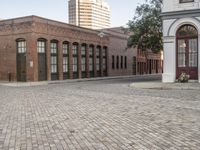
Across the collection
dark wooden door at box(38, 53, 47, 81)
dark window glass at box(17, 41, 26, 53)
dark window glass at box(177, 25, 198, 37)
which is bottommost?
dark wooden door at box(38, 53, 47, 81)

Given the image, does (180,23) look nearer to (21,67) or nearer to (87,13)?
(21,67)

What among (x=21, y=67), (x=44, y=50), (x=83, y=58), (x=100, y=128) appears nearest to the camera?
(x=100, y=128)

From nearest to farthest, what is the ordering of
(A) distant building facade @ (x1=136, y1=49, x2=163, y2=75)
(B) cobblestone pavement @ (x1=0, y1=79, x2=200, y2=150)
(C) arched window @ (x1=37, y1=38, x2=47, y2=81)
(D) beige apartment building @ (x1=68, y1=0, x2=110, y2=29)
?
1. (B) cobblestone pavement @ (x1=0, y1=79, x2=200, y2=150)
2. (C) arched window @ (x1=37, y1=38, x2=47, y2=81)
3. (A) distant building facade @ (x1=136, y1=49, x2=163, y2=75)
4. (D) beige apartment building @ (x1=68, y1=0, x2=110, y2=29)

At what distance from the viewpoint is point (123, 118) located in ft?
30.2

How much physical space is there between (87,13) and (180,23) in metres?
83.7

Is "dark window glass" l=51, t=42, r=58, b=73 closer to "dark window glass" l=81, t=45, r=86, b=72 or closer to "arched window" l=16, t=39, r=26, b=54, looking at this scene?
"arched window" l=16, t=39, r=26, b=54

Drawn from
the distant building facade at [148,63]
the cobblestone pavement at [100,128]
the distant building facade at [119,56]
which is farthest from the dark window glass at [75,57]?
the cobblestone pavement at [100,128]

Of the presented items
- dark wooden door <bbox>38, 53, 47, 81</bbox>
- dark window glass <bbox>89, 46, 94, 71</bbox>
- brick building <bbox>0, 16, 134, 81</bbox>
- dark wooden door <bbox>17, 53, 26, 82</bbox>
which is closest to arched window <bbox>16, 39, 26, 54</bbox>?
brick building <bbox>0, 16, 134, 81</bbox>

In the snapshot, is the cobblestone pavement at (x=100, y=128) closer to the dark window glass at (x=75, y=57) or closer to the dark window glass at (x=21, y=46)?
the dark window glass at (x=21, y=46)

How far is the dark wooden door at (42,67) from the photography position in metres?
33.6

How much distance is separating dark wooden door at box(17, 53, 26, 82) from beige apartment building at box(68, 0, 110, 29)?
72067mm

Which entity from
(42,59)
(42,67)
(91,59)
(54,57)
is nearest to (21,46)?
(42,59)

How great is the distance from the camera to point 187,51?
84.6ft

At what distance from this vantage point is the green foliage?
112ft
